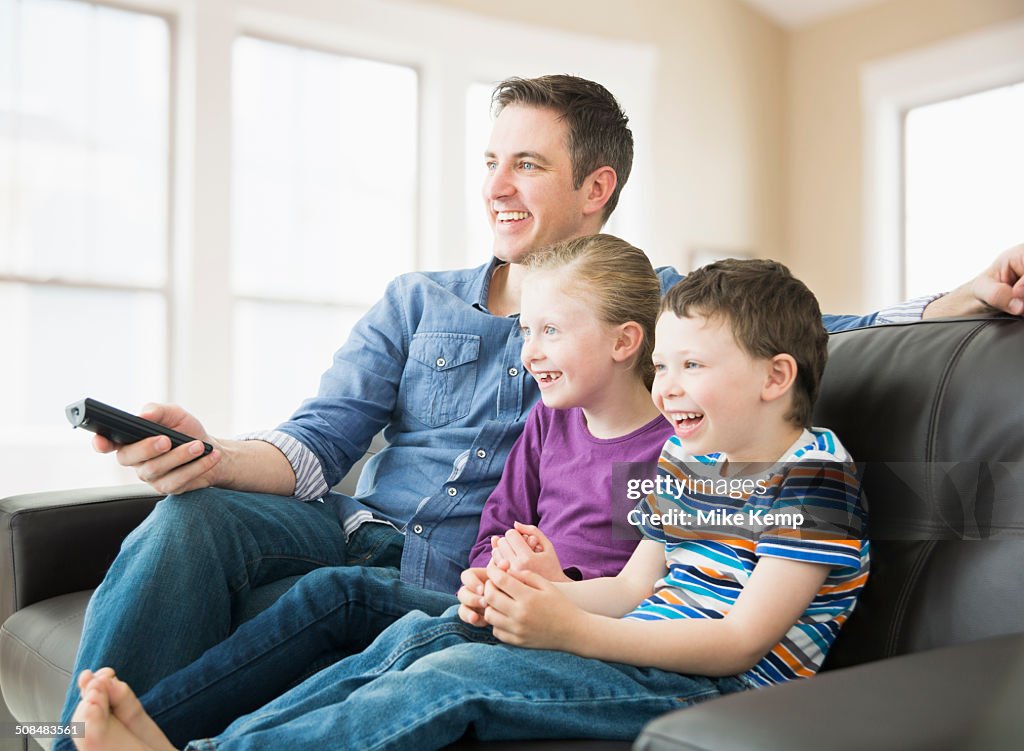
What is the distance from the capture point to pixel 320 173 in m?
4.51

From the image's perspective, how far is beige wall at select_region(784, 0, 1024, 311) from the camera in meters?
5.43

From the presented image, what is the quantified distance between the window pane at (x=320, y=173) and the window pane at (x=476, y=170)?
0.87 feet

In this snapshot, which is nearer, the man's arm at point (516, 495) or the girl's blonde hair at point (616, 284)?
the girl's blonde hair at point (616, 284)

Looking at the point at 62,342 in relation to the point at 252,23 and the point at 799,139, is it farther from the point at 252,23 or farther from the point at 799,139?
the point at 799,139

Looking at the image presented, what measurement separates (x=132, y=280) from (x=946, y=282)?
157 inches

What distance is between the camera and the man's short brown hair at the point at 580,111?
1.88m

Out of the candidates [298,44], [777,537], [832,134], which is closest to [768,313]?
[777,537]

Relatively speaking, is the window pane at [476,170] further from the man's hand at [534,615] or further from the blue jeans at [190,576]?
the man's hand at [534,615]

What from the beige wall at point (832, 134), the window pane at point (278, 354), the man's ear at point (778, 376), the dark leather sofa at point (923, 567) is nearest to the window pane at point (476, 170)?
the window pane at point (278, 354)

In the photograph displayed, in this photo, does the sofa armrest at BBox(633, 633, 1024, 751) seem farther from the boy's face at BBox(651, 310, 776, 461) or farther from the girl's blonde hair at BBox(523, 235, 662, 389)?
the girl's blonde hair at BBox(523, 235, 662, 389)

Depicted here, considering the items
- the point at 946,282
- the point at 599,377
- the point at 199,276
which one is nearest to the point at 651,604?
the point at 599,377

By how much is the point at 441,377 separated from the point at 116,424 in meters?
0.63

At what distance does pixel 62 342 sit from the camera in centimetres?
388

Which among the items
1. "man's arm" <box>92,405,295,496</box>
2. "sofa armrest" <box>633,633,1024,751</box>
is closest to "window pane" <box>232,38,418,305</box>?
"man's arm" <box>92,405,295,496</box>
